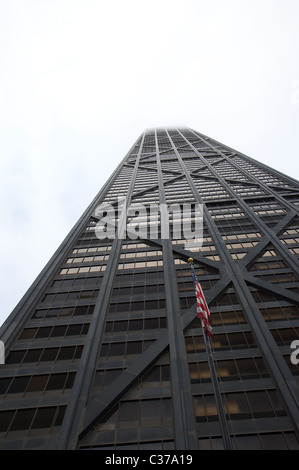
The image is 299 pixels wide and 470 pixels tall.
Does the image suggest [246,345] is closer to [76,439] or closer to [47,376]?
[76,439]

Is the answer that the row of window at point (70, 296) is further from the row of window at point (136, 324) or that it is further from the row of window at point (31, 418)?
the row of window at point (31, 418)

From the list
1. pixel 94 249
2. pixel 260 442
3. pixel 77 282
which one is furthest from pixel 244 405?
pixel 94 249

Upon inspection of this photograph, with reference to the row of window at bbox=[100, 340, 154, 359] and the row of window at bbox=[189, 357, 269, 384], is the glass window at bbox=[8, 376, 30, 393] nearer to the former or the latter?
the row of window at bbox=[100, 340, 154, 359]

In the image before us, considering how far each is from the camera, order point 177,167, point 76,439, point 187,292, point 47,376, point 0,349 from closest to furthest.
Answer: point 76,439 < point 47,376 < point 0,349 < point 187,292 < point 177,167

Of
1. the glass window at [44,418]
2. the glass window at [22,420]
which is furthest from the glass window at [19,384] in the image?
the glass window at [44,418]

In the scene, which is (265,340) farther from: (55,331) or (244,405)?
(55,331)

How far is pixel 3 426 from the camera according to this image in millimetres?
18766

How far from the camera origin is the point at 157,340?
79.3 feet

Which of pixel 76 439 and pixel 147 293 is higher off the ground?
pixel 147 293

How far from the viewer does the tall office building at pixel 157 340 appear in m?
18.5

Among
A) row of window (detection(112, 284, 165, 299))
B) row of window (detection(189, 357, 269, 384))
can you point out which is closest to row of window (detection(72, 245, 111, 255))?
row of window (detection(112, 284, 165, 299))
